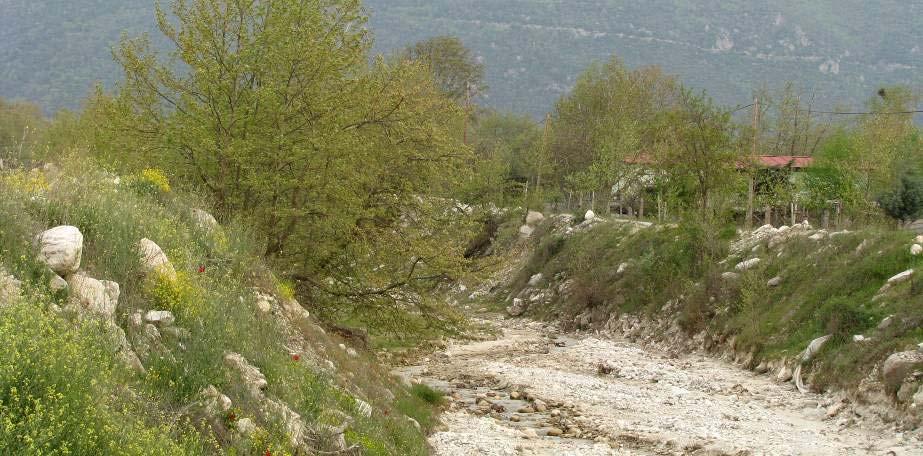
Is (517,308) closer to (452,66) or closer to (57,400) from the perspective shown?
(57,400)

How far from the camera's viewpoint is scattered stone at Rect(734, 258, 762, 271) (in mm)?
27641

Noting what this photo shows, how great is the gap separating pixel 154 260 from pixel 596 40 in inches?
6256

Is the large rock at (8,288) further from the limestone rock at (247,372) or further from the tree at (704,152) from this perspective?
the tree at (704,152)

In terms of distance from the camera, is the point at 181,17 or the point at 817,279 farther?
the point at 817,279

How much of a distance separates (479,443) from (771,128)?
6205 centimetres

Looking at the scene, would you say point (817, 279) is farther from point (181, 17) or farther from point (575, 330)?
point (181, 17)

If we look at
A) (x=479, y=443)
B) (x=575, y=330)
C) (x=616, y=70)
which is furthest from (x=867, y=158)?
(x=479, y=443)

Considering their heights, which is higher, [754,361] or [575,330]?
[754,361]

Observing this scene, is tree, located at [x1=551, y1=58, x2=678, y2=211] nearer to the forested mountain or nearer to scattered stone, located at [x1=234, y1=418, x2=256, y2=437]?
scattered stone, located at [x1=234, y1=418, x2=256, y2=437]

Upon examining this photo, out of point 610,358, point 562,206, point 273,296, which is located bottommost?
point 562,206

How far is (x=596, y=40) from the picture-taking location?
16162 centimetres

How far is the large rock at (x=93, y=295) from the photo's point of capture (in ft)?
26.1

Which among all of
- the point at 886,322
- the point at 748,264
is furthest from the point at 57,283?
the point at 748,264

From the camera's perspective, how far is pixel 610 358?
2517 cm
